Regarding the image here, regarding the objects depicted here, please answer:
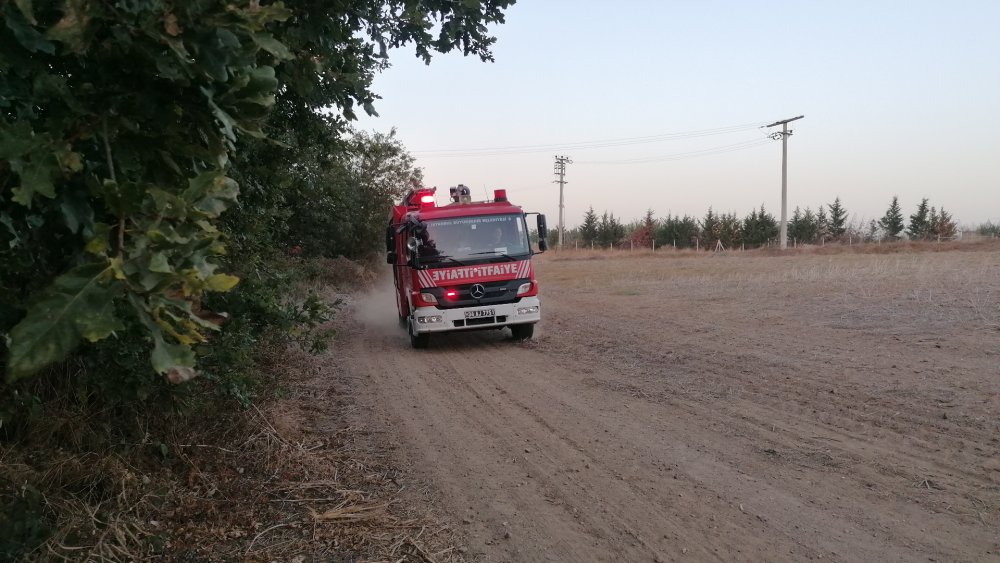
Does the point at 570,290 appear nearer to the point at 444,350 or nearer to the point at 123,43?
the point at 444,350

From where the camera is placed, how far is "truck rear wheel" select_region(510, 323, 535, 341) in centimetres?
1220

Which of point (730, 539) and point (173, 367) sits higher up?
point (173, 367)

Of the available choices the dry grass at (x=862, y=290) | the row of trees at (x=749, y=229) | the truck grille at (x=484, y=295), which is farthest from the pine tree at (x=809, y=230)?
the truck grille at (x=484, y=295)

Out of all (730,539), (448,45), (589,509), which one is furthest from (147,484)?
(448,45)

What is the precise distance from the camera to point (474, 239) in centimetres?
1191

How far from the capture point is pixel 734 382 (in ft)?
26.7

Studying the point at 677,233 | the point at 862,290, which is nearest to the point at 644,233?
the point at 677,233

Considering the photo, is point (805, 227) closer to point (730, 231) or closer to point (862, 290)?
point (730, 231)

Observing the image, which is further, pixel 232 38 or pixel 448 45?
pixel 448 45

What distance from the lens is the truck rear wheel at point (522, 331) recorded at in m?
12.2

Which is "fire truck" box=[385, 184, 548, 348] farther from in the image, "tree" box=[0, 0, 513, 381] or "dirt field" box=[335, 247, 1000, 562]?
"tree" box=[0, 0, 513, 381]

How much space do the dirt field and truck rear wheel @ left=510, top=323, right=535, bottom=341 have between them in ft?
0.73

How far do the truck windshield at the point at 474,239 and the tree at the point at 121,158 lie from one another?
366 inches

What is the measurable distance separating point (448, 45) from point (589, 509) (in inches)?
155
